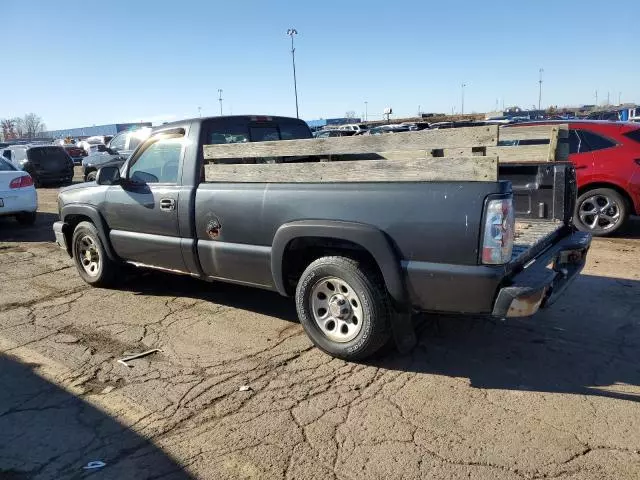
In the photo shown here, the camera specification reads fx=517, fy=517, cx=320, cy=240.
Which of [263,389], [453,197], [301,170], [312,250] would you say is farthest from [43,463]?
[453,197]

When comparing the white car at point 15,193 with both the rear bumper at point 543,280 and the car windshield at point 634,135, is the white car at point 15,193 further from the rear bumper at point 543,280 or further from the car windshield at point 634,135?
the car windshield at point 634,135

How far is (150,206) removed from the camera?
5.06 meters

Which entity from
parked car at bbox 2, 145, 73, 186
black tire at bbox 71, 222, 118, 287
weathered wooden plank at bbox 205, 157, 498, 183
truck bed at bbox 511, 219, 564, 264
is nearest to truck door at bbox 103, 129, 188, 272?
black tire at bbox 71, 222, 118, 287

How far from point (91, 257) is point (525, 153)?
492 cm

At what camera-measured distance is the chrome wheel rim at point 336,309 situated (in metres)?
3.84

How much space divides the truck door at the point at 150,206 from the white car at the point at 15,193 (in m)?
5.80

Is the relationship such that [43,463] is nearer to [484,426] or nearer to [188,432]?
[188,432]

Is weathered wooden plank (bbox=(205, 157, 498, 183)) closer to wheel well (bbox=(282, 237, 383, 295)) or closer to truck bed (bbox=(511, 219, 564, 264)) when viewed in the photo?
wheel well (bbox=(282, 237, 383, 295))

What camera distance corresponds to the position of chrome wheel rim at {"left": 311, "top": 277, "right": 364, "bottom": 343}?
3835 millimetres

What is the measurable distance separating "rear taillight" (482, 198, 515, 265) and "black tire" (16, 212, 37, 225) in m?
10.3

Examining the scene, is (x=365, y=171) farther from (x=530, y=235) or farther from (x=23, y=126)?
(x=23, y=126)

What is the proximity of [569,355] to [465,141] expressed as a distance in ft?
6.10

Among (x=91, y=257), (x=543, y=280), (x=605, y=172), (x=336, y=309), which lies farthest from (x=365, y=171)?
(x=605, y=172)

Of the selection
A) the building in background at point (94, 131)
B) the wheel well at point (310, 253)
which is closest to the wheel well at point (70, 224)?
the wheel well at point (310, 253)
